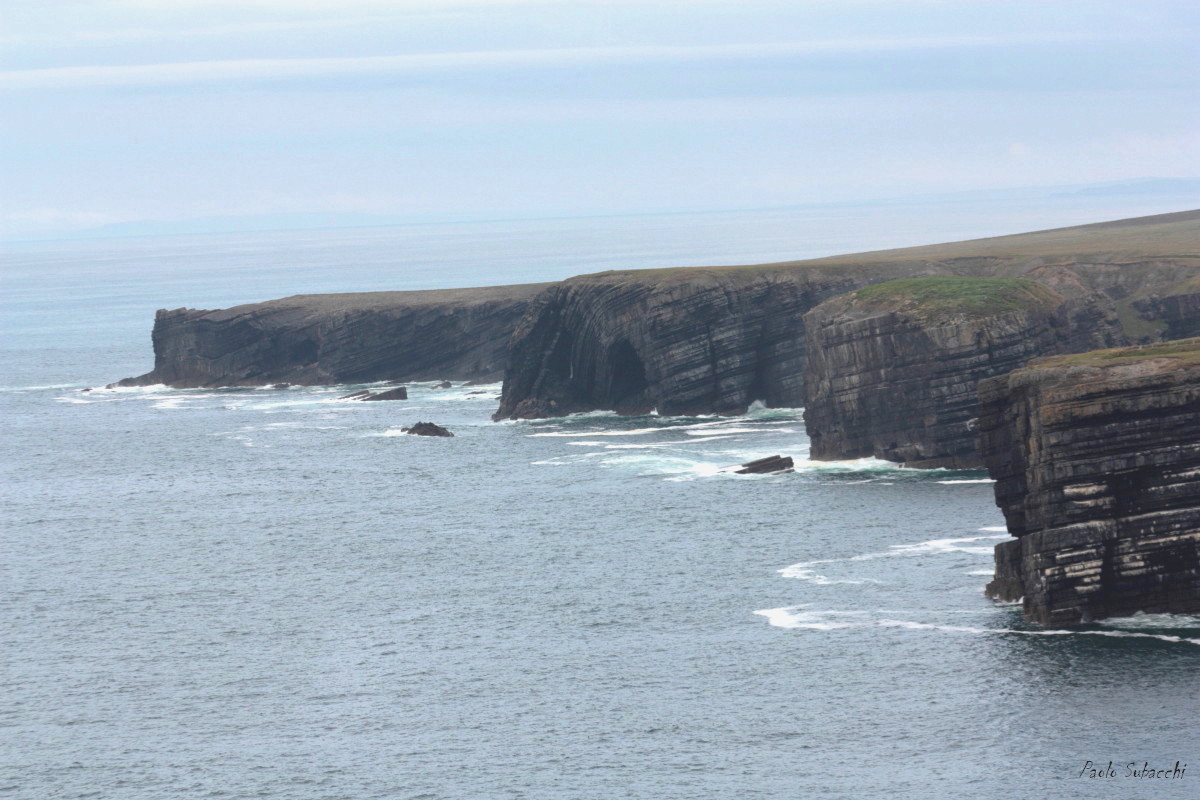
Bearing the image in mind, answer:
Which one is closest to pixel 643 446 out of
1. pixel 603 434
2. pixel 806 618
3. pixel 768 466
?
pixel 603 434

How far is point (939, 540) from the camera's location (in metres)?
99.9

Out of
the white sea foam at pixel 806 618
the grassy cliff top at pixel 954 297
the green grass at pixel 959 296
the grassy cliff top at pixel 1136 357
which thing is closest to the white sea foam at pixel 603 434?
the grassy cliff top at pixel 954 297

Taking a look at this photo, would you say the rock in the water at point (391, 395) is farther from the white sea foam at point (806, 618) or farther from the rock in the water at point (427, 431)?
the white sea foam at point (806, 618)

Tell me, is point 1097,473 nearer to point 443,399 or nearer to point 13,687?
point 13,687

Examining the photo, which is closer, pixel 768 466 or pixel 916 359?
pixel 916 359

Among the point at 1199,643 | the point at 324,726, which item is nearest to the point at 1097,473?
the point at 1199,643

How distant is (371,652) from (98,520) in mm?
47358

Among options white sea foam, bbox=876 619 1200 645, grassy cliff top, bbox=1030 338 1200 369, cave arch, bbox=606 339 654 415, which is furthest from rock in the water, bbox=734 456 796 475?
white sea foam, bbox=876 619 1200 645

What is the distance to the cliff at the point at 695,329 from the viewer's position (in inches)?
6526

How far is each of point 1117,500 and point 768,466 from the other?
172 ft

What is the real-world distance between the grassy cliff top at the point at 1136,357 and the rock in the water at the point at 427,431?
250 ft

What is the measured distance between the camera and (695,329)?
167m

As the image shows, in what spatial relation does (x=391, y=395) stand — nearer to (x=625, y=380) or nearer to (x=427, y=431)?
(x=625, y=380)
